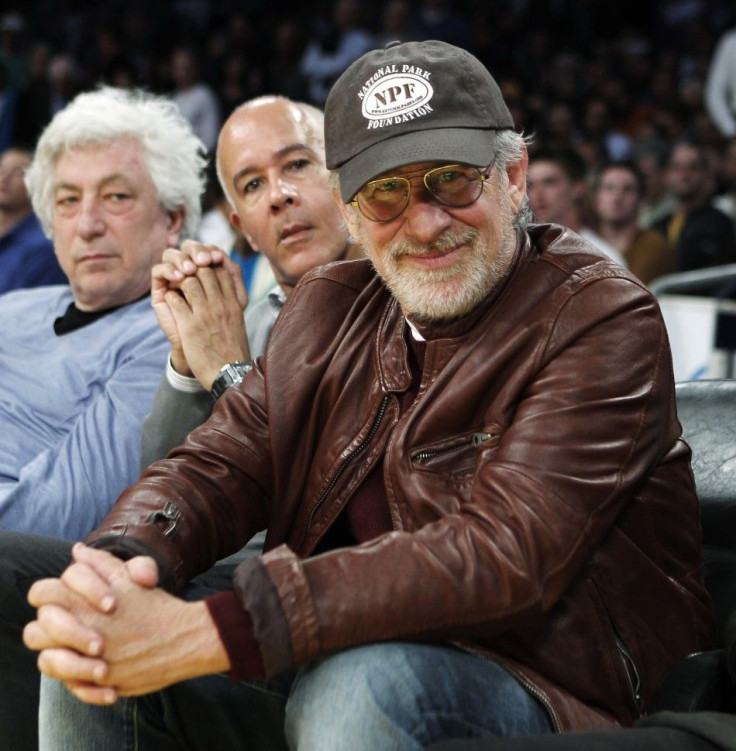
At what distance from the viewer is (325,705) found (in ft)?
4.91

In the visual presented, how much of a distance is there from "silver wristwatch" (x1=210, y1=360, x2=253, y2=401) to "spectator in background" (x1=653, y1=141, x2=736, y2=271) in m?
3.95

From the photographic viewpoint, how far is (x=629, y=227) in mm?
6004

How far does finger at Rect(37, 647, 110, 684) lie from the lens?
1.52 meters

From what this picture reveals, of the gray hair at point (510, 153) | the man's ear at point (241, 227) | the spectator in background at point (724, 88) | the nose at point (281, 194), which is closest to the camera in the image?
the gray hair at point (510, 153)

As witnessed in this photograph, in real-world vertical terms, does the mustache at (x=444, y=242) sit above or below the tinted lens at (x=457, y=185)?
below

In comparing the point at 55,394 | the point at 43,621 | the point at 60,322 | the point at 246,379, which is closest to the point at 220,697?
the point at 43,621

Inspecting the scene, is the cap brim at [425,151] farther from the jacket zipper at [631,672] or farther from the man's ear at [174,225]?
the man's ear at [174,225]

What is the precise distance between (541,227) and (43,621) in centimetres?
93

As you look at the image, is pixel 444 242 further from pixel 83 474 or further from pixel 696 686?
pixel 83 474

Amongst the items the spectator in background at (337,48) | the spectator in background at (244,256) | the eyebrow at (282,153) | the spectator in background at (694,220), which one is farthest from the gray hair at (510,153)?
the spectator in background at (337,48)

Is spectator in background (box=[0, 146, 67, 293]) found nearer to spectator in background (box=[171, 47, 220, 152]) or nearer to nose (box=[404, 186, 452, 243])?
nose (box=[404, 186, 452, 243])

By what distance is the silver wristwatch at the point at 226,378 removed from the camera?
229cm

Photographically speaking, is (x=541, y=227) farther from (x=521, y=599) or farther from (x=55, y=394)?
(x=55, y=394)

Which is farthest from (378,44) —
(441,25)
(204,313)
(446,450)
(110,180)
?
(446,450)
